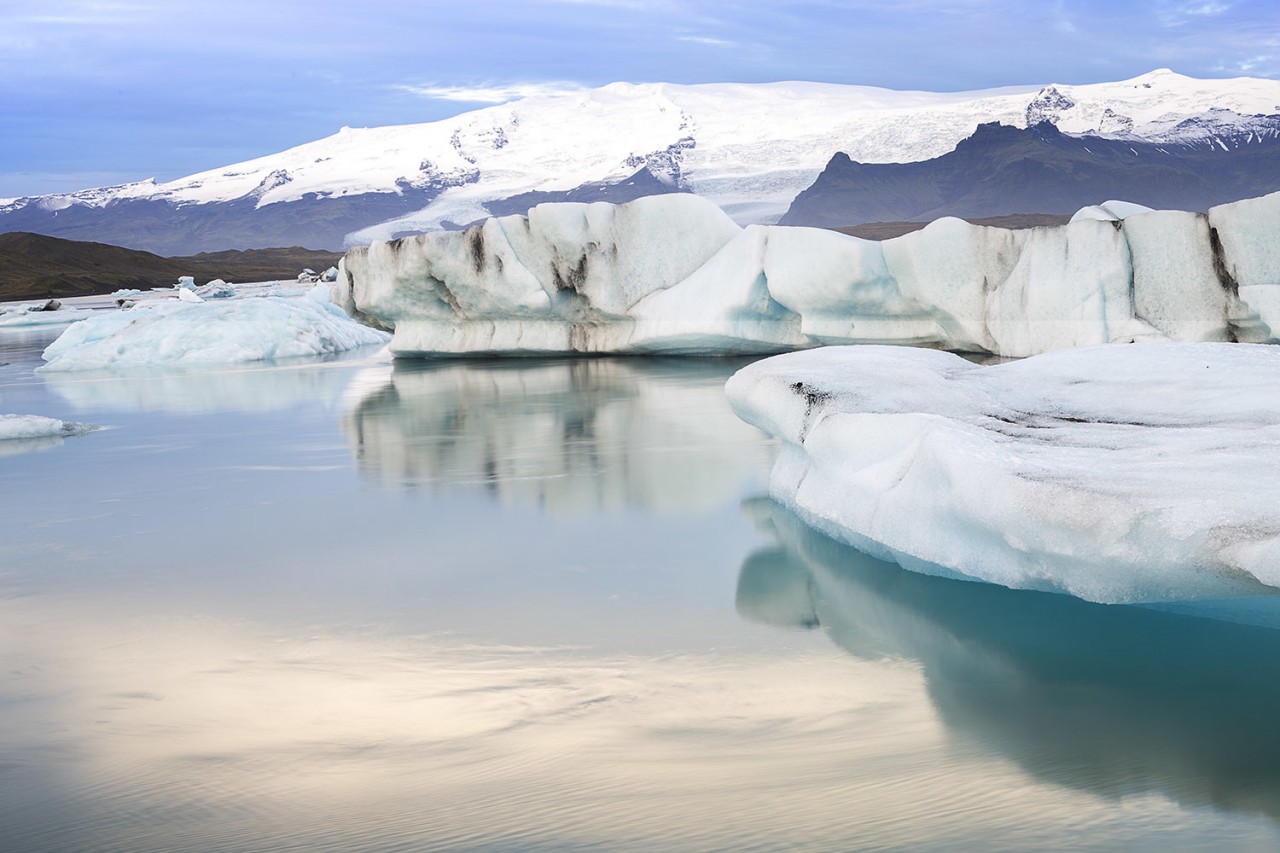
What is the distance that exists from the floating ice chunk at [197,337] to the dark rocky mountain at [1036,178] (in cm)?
8391

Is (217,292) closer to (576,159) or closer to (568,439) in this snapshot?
(568,439)

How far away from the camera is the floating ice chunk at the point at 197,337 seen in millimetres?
14273

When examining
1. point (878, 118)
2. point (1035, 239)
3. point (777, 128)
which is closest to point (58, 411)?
point (1035, 239)

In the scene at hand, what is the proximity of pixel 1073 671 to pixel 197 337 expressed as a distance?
44.7ft

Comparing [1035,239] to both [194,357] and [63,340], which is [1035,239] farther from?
[63,340]

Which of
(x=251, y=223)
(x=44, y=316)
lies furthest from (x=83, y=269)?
(x=251, y=223)

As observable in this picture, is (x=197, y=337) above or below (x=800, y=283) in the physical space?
below

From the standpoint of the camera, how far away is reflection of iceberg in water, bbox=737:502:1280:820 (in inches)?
86.5

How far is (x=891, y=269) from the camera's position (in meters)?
10.6

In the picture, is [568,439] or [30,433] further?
[30,433]

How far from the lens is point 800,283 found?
35.1 ft

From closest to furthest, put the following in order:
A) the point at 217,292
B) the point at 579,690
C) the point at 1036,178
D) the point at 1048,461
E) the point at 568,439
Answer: the point at 579,690, the point at 1048,461, the point at 568,439, the point at 217,292, the point at 1036,178

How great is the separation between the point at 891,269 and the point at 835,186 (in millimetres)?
95878

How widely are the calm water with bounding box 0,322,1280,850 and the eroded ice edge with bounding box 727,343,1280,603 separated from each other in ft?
0.69
